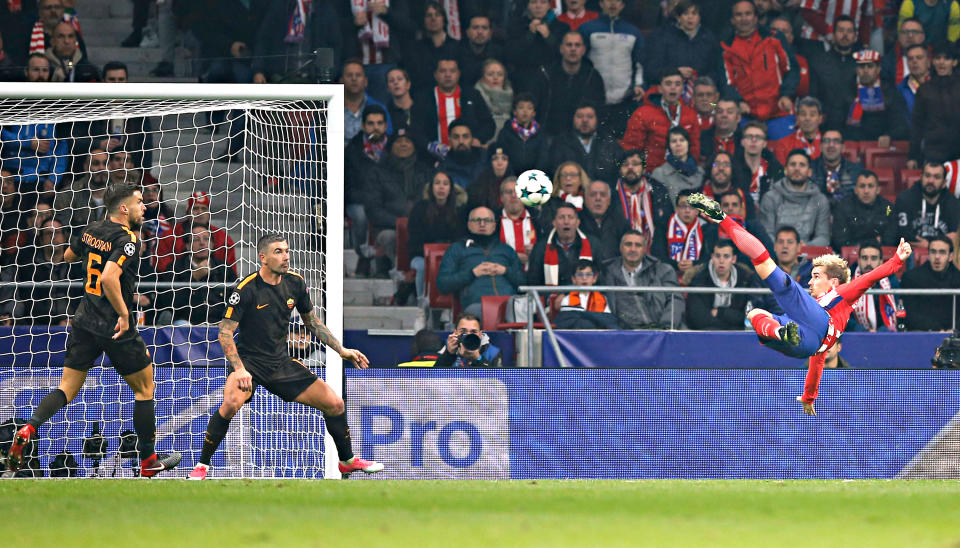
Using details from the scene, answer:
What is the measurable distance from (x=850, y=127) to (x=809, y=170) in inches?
46.2

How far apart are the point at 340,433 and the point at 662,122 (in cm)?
610

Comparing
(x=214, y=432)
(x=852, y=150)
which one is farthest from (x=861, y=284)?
(x=852, y=150)

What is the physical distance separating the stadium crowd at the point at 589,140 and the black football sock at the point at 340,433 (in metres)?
2.97

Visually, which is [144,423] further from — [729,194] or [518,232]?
[729,194]

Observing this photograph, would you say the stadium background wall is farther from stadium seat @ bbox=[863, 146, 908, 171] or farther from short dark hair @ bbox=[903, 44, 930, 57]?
short dark hair @ bbox=[903, 44, 930, 57]

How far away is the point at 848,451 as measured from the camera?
9.35 metres

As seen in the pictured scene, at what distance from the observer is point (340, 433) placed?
8453 millimetres

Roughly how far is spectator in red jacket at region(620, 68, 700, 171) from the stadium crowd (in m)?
0.02

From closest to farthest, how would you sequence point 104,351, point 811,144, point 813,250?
1. point 104,351
2. point 813,250
3. point 811,144

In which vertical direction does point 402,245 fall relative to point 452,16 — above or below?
below

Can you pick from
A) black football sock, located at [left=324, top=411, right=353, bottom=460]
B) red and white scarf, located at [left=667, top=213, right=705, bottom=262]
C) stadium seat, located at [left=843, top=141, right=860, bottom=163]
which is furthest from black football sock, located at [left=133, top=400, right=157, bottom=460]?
stadium seat, located at [left=843, top=141, right=860, bottom=163]

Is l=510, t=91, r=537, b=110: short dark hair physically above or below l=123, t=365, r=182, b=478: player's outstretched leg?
A: above

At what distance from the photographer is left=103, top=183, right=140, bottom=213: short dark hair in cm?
800

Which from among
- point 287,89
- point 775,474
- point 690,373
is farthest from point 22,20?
point 775,474
